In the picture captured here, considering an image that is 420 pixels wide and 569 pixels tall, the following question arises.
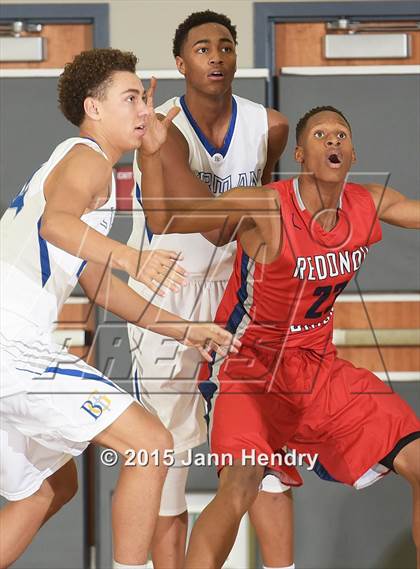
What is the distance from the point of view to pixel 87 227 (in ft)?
6.77

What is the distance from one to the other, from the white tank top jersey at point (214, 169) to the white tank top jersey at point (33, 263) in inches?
21.6

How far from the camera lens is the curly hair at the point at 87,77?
239 cm

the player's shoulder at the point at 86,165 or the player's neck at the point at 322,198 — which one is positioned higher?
the player's shoulder at the point at 86,165

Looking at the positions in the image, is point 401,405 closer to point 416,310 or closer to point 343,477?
point 343,477

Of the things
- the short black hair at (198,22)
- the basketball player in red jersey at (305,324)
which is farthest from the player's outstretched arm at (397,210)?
the short black hair at (198,22)

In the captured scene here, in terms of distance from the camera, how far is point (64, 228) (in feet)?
6.77

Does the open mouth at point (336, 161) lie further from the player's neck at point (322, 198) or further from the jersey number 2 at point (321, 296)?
the jersey number 2 at point (321, 296)

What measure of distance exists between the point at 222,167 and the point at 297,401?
27.6 inches

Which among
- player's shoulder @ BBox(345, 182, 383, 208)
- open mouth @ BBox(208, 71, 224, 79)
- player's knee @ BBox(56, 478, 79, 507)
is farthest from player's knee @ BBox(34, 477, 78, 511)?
open mouth @ BBox(208, 71, 224, 79)

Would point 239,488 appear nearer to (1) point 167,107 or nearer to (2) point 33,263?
(2) point 33,263

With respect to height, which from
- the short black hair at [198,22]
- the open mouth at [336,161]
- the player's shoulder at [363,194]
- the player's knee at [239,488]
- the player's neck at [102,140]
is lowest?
the player's knee at [239,488]

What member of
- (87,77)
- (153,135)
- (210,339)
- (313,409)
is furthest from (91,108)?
(313,409)

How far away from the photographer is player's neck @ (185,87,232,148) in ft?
9.21

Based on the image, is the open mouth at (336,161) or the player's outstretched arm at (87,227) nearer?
the player's outstretched arm at (87,227)
